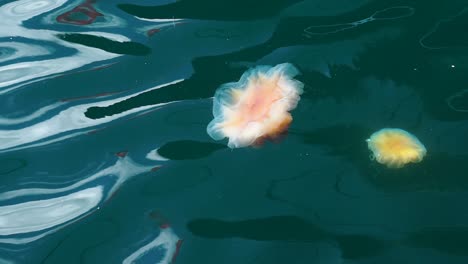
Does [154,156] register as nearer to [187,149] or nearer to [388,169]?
[187,149]

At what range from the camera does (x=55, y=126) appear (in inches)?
71.5

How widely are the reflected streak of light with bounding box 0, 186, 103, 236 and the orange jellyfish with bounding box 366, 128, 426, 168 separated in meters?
0.76

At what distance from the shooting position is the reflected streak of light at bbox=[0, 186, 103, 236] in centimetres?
159

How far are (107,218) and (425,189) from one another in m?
0.83

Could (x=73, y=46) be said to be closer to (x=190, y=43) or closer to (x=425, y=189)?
(x=190, y=43)

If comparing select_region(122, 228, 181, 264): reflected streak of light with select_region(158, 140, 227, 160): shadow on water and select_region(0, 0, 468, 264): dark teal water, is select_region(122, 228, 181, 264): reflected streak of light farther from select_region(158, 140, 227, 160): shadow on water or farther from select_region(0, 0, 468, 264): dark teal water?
select_region(158, 140, 227, 160): shadow on water

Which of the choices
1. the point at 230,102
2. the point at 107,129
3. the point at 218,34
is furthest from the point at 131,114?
the point at 218,34

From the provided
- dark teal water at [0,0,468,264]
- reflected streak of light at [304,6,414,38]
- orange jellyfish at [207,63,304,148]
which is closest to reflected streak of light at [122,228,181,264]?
dark teal water at [0,0,468,264]

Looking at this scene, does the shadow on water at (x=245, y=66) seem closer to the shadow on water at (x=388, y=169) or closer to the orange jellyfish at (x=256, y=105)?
the orange jellyfish at (x=256, y=105)

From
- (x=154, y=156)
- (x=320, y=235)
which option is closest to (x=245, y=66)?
(x=154, y=156)

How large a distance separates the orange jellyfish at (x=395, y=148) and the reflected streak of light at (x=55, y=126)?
639mm

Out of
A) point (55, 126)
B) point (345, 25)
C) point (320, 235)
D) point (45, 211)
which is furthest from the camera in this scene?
point (345, 25)

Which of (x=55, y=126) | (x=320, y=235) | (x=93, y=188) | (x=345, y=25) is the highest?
(x=345, y=25)

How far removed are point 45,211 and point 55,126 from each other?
0.99 feet
